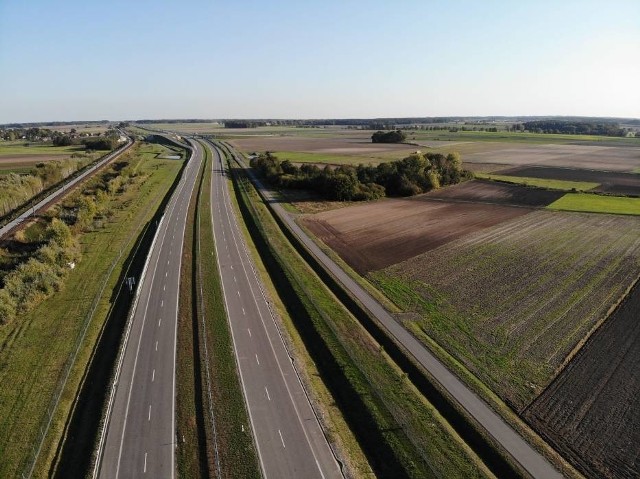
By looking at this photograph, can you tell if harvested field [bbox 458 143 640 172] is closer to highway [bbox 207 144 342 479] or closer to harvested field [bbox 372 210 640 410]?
harvested field [bbox 372 210 640 410]

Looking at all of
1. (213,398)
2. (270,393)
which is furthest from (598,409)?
(213,398)

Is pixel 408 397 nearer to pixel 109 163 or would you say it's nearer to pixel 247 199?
pixel 247 199

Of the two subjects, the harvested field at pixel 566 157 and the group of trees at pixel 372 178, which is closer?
the group of trees at pixel 372 178

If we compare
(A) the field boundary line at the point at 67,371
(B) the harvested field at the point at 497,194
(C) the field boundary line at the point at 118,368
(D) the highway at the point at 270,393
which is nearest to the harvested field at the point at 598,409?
(D) the highway at the point at 270,393

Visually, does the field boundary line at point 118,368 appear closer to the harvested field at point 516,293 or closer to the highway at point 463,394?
the highway at point 463,394

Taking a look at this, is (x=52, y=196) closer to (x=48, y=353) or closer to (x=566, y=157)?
(x=48, y=353)

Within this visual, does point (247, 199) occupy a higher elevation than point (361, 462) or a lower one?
higher

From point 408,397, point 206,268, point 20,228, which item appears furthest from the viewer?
point 20,228

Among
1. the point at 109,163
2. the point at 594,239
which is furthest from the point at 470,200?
the point at 109,163
